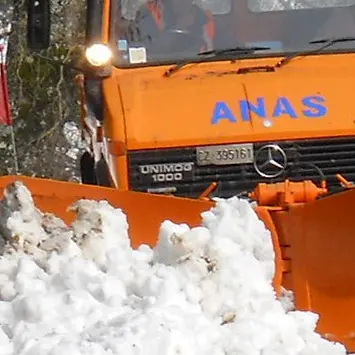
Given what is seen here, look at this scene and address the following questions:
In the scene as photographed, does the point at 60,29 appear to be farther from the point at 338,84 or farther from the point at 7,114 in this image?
the point at 338,84

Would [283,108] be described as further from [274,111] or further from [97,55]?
[97,55]

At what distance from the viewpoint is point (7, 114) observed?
Answer: 38.1 feet

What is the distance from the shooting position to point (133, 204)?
5.38 meters

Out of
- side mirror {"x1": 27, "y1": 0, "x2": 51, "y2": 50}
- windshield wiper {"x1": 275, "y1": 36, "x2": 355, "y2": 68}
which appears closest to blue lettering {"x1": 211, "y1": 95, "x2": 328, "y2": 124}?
windshield wiper {"x1": 275, "y1": 36, "x2": 355, "y2": 68}

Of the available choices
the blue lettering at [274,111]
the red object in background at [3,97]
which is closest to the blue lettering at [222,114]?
the blue lettering at [274,111]

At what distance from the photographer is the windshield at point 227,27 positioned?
6.54m

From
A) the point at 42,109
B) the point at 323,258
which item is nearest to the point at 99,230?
the point at 323,258

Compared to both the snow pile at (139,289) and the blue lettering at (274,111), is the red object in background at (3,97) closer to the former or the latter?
the blue lettering at (274,111)

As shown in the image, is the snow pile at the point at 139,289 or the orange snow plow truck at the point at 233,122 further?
the orange snow plow truck at the point at 233,122

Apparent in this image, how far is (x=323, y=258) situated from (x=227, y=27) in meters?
1.88

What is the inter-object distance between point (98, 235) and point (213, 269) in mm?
505

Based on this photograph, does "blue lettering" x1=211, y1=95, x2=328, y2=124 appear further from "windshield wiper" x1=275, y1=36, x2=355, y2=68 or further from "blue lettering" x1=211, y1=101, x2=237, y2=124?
"windshield wiper" x1=275, y1=36, x2=355, y2=68

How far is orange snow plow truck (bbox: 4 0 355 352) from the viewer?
16.9 ft

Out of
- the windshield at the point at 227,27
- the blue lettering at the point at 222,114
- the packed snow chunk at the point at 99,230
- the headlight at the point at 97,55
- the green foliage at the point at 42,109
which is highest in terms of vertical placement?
the windshield at the point at 227,27
